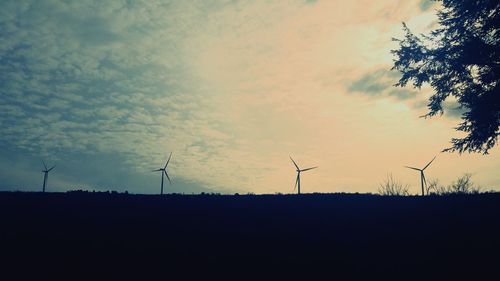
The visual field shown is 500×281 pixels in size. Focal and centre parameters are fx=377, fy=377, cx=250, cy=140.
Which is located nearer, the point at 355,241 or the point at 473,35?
the point at 355,241

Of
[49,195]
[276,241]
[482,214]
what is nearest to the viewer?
[276,241]

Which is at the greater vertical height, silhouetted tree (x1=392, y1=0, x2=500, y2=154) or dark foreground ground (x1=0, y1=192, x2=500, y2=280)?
silhouetted tree (x1=392, y1=0, x2=500, y2=154)

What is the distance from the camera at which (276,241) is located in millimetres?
16000

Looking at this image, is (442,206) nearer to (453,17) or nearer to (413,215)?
(413,215)

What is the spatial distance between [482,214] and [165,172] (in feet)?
98.7

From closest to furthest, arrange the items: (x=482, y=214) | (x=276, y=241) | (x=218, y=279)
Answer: (x=218, y=279) < (x=276, y=241) < (x=482, y=214)

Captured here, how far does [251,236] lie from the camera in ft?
53.8

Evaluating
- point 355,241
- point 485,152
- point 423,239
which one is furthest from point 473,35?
point 355,241

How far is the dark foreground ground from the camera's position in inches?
545

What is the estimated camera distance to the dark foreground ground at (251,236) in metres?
13.9

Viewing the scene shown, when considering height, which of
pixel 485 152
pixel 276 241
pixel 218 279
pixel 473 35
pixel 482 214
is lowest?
pixel 218 279

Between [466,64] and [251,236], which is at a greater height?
[466,64]

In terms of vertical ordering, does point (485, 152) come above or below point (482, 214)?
above

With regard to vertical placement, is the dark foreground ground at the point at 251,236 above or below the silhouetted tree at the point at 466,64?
below
